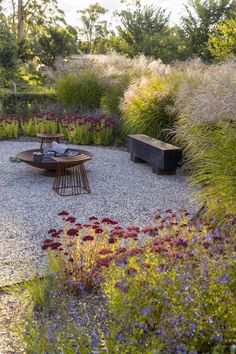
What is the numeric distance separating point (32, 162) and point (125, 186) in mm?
1301

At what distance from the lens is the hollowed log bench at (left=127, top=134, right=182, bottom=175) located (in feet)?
21.9

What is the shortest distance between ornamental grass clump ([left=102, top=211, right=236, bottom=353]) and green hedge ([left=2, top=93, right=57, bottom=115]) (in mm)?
9104

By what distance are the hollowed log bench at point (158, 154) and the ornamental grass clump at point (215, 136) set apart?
221mm

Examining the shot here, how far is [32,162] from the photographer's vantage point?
20.4ft

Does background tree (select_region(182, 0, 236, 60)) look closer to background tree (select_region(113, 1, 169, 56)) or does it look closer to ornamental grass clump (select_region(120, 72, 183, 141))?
background tree (select_region(113, 1, 169, 56))

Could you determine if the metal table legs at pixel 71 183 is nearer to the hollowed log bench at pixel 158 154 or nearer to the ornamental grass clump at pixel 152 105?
the hollowed log bench at pixel 158 154

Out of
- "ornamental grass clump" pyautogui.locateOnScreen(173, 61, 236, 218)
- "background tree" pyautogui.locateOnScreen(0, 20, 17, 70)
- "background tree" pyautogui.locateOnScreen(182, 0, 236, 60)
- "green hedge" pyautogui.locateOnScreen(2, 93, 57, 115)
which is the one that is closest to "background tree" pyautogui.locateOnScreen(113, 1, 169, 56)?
"background tree" pyautogui.locateOnScreen(182, 0, 236, 60)

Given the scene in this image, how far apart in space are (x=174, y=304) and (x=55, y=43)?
2067 centimetres

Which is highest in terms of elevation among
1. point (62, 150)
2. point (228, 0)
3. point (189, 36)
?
point (228, 0)

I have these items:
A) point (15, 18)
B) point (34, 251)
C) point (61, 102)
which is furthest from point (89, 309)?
point (15, 18)

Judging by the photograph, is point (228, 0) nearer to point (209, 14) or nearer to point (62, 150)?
point (209, 14)

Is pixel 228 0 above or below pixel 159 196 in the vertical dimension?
above

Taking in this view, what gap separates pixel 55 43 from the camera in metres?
21.5

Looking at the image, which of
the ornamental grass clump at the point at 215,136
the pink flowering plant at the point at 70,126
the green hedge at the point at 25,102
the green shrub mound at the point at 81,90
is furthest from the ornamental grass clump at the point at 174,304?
the green hedge at the point at 25,102
